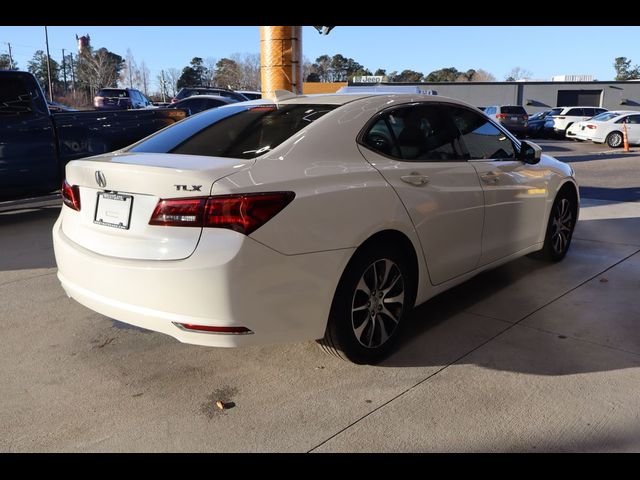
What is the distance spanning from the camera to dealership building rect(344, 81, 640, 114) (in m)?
50.6

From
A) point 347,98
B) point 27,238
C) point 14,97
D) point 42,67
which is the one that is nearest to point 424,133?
point 347,98

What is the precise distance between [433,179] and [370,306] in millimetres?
982

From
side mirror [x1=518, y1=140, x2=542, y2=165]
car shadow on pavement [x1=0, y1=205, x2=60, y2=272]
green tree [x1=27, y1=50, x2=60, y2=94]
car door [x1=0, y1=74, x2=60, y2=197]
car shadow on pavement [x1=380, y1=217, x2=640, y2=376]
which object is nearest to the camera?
car shadow on pavement [x1=380, y1=217, x2=640, y2=376]

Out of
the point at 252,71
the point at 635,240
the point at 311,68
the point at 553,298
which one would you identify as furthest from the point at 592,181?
the point at 311,68

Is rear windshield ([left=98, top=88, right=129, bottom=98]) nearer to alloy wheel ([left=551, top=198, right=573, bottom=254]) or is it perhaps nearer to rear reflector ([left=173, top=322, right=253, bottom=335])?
alloy wheel ([left=551, top=198, right=573, bottom=254])

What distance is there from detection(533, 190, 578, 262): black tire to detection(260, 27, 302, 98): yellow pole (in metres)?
4.42

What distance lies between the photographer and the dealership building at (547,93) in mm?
50594

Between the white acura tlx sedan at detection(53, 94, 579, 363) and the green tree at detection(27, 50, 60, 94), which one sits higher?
the green tree at detection(27, 50, 60, 94)

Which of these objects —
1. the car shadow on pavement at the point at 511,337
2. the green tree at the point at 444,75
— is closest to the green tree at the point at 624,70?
the green tree at the point at 444,75

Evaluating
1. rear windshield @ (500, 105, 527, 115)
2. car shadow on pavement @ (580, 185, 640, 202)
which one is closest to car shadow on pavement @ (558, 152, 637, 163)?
car shadow on pavement @ (580, 185, 640, 202)

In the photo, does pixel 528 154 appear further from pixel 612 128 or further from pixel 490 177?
pixel 612 128

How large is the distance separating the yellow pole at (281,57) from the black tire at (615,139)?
1783cm

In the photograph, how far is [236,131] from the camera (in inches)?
141
